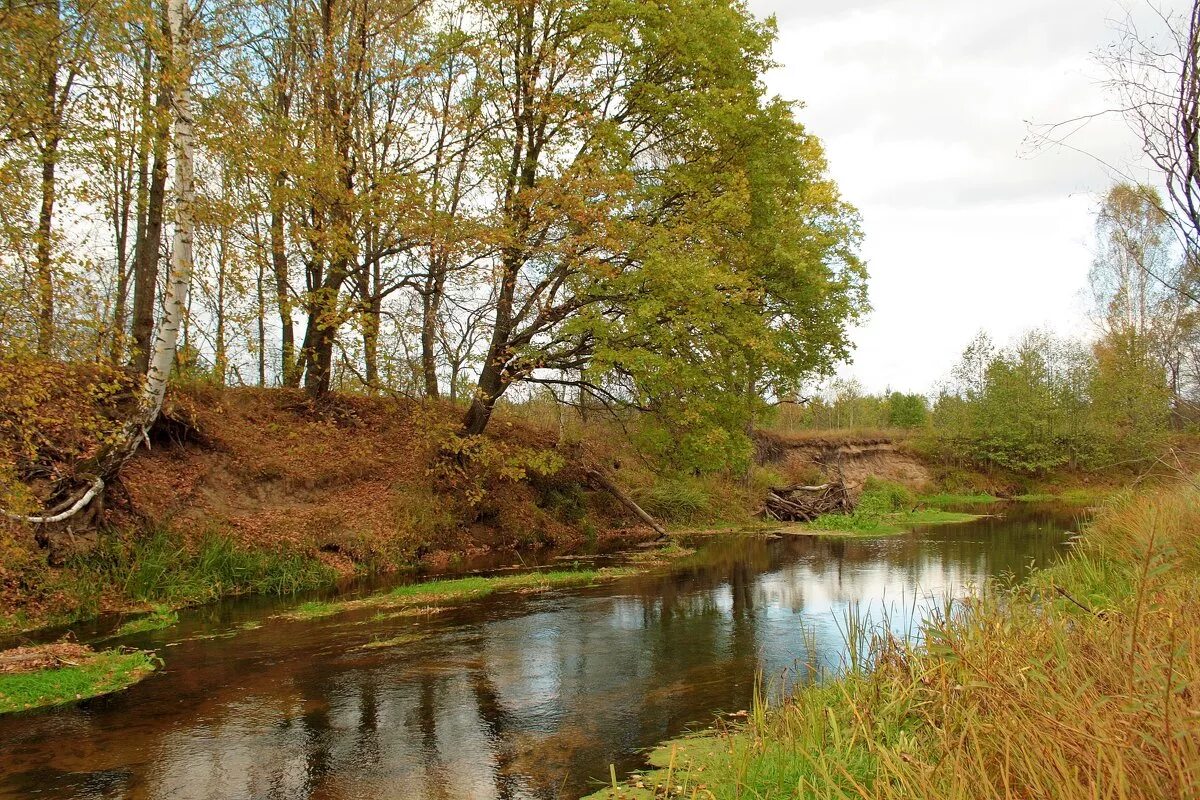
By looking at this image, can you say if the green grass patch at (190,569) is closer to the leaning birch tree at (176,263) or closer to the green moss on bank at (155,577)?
the green moss on bank at (155,577)

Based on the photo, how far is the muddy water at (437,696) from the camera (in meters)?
5.70

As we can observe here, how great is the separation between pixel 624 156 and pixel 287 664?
44.1 ft

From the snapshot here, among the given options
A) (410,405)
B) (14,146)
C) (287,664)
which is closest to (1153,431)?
(410,405)

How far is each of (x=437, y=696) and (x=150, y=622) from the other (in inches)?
224

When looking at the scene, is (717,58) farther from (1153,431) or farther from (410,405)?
(1153,431)

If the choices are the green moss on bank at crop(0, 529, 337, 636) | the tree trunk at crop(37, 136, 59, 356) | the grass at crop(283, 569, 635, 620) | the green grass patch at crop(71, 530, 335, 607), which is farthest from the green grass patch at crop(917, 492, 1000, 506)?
the tree trunk at crop(37, 136, 59, 356)

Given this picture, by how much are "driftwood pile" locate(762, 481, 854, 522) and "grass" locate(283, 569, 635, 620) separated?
12.1 metres

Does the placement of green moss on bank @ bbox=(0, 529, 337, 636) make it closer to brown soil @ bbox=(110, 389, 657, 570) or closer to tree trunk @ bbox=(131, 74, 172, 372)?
brown soil @ bbox=(110, 389, 657, 570)

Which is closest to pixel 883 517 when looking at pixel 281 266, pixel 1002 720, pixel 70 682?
pixel 281 266

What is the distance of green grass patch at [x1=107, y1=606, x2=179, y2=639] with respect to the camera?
10227mm

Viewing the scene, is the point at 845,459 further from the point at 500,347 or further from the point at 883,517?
the point at 500,347

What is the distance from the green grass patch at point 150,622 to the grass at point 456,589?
1.62 metres

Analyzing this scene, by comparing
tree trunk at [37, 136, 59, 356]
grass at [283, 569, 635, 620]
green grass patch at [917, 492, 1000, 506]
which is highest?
tree trunk at [37, 136, 59, 356]

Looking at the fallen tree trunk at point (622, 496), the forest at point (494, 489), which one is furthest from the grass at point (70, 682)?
the fallen tree trunk at point (622, 496)
